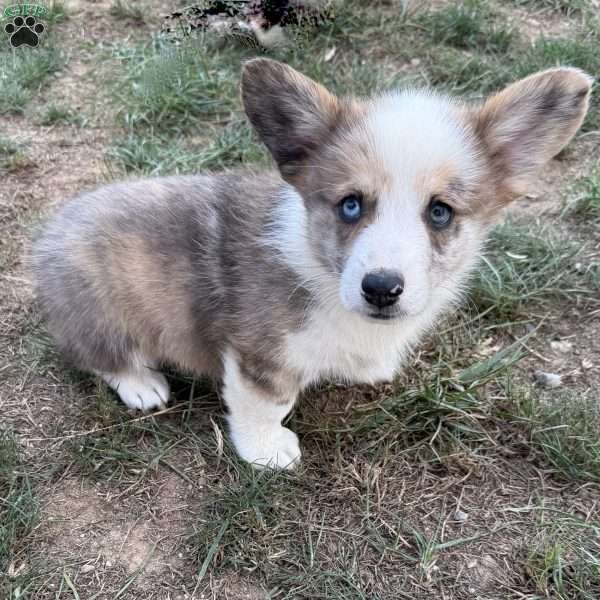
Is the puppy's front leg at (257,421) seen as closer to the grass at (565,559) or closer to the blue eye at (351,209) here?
the blue eye at (351,209)

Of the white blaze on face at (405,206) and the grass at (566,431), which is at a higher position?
the white blaze on face at (405,206)

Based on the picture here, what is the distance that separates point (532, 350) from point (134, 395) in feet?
6.93

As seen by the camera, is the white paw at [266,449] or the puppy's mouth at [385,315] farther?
the white paw at [266,449]

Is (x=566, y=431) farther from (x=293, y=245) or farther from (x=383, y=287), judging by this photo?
(x=293, y=245)

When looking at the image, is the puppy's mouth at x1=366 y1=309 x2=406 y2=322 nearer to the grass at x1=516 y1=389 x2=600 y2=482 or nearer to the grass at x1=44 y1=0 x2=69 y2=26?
the grass at x1=516 y1=389 x2=600 y2=482

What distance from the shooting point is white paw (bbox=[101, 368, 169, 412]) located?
11.3ft

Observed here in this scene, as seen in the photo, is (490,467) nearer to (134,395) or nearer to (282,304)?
(282,304)

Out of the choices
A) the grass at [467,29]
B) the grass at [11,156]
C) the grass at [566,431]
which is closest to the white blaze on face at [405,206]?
the grass at [566,431]

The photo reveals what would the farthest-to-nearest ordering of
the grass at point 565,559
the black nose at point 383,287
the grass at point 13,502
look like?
the grass at point 13,502, the grass at point 565,559, the black nose at point 383,287

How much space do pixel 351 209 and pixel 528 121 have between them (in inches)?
30.9

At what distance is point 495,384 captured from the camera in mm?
3592

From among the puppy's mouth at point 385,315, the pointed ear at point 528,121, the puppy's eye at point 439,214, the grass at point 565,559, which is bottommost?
the grass at point 565,559

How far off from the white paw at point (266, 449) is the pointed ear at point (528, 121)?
149 centimetres

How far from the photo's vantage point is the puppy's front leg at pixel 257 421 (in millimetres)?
3107
